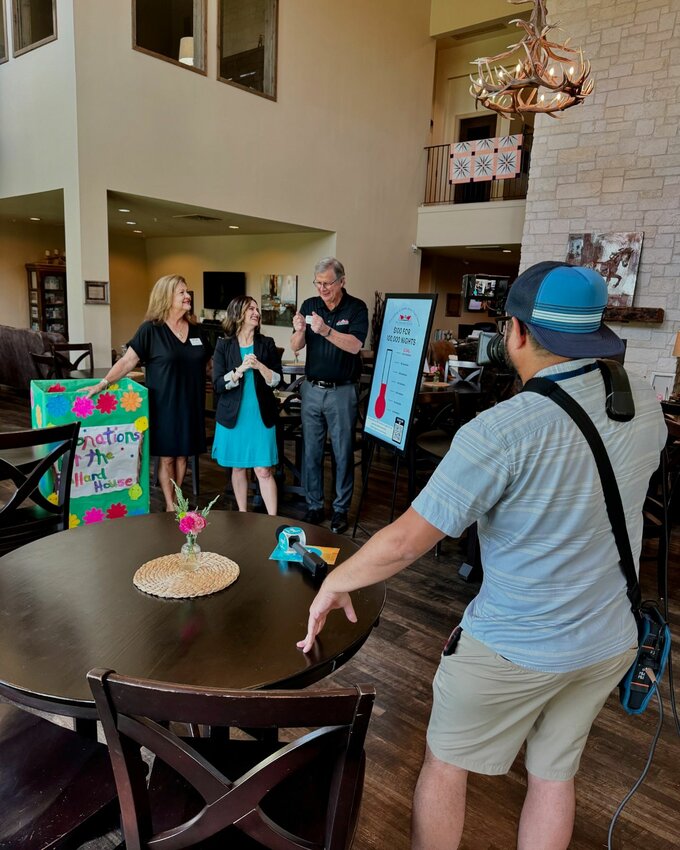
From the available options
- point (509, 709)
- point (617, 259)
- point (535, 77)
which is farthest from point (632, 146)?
point (509, 709)

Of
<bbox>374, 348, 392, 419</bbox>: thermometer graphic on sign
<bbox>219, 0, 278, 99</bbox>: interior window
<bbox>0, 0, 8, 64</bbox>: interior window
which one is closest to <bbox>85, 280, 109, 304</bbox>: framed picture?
<bbox>0, 0, 8, 64</bbox>: interior window

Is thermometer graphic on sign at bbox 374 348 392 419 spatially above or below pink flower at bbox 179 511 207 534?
above

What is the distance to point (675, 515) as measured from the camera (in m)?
4.43

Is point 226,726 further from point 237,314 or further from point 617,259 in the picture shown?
point 617,259

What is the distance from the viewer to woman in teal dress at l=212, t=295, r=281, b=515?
3.37m

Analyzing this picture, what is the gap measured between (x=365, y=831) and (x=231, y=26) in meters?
9.42

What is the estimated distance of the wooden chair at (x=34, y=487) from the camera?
215 centimetres

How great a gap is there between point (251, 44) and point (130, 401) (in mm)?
6872

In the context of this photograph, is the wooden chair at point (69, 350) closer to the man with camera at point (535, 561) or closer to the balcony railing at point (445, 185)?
the man with camera at point (535, 561)

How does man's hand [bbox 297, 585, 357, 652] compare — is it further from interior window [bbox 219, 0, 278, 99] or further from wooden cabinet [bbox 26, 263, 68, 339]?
wooden cabinet [bbox 26, 263, 68, 339]

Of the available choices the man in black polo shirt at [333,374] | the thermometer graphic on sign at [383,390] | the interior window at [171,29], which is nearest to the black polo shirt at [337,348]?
the man in black polo shirt at [333,374]

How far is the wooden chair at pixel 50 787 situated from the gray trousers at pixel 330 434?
256 cm

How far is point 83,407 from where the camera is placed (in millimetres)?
3102

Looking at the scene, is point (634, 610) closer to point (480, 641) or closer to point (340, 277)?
point (480, 641)
